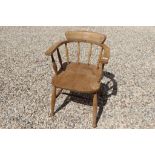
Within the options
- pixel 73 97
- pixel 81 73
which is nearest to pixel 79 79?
pixel 81 73

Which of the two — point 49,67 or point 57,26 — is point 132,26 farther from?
point 49,67

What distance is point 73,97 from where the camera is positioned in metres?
4.29

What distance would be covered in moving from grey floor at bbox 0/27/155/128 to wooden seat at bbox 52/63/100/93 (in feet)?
1.95

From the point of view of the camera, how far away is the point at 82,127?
3680 mm

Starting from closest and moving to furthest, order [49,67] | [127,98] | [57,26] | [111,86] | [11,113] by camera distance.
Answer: [11,113] < [127,98] < [111,86] < [49,67] < [57,26]

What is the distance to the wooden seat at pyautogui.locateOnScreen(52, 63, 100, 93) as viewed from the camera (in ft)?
11.1

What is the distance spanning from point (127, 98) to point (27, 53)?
261cm

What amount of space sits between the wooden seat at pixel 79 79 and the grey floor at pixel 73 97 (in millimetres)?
595

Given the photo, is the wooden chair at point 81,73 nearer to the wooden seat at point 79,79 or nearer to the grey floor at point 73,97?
the wooden seat at point 79,79

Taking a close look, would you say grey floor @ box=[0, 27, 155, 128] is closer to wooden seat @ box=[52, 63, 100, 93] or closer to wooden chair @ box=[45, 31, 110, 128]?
wooden chair @ box=[45, 31, 110, 128]

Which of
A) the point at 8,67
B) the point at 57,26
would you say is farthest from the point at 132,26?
the point at 8,67

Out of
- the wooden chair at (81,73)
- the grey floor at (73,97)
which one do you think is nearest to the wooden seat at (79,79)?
the wooden chair at (81,73)

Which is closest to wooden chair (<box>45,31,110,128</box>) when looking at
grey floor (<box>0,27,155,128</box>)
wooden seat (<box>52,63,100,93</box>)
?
wooden seat (<box>52,63,100,93</box>)

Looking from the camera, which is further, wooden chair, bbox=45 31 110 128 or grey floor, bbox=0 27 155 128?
grey floor, bbox=0 27 155 128
